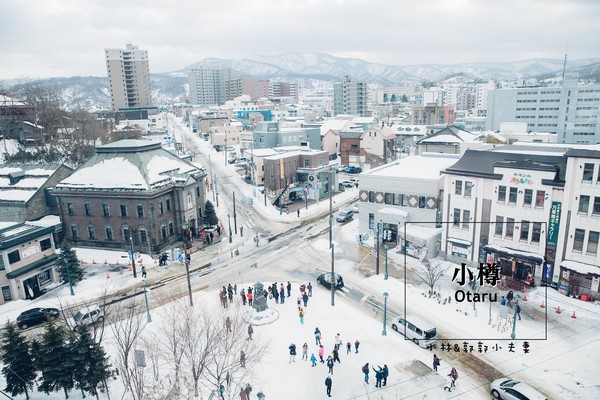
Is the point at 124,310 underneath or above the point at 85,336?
underneath

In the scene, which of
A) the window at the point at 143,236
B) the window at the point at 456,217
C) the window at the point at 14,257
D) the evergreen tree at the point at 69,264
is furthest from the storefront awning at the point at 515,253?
the window at the point at 14,257

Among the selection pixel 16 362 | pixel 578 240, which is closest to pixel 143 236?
pixel 16 362

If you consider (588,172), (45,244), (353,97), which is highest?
(353,97)

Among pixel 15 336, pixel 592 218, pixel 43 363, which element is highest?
pixel 592 218

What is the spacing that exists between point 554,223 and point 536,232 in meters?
1.55

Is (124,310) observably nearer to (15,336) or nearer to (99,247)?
(15,336)

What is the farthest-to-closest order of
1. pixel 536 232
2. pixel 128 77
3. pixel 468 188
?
1. pixel 128 77
2. pixel 468 188
3. pixel 536 232

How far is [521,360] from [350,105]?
160 metres

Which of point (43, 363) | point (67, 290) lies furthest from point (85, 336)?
point (67, 290)

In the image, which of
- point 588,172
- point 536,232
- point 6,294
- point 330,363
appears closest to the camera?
point 330,363

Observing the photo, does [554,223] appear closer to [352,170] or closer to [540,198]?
[540,198]

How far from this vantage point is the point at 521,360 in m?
24.2

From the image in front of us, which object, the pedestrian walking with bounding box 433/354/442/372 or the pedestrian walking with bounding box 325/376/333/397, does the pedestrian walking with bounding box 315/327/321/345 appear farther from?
the pedestrian walking with bounding box 433/354/442/372

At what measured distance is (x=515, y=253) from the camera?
3366cm
